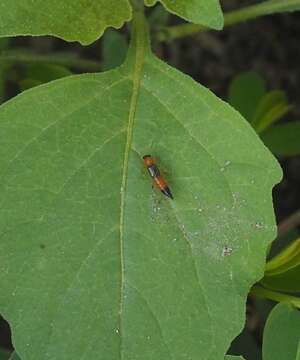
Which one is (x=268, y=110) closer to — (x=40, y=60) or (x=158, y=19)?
(x=158, y=19)

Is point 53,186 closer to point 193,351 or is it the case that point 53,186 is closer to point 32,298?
point 32,298

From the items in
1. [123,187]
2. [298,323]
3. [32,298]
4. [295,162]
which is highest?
[123,187]

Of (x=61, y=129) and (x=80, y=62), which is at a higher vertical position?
(x=61, y=129)

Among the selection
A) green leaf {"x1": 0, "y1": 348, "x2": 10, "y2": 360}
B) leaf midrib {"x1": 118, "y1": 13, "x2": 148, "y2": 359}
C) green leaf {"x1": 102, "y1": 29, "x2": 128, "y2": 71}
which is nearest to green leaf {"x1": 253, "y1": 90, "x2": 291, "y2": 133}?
green leaf {"x1": 102, "y1": 29, "x2": 128, "y2": 71}

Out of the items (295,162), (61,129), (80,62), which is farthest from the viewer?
(295,162)

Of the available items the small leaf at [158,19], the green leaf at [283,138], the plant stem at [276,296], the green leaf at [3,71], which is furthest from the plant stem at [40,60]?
the plant stem at [276,296]

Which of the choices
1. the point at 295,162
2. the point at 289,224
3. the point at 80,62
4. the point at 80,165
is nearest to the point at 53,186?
the point at 80,165
